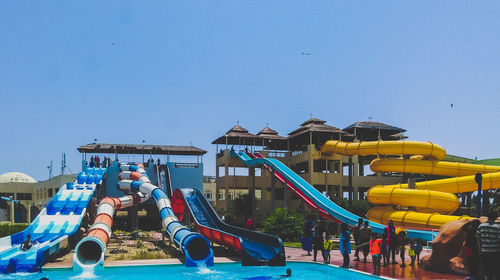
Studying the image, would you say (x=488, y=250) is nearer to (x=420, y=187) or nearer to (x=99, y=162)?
(x=420, y=187)

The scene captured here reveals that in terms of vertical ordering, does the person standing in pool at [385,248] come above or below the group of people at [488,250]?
below

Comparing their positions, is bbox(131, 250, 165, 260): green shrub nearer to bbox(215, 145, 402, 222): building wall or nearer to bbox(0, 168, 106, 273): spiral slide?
bbox(0, 168, 106, 273): spiral slide

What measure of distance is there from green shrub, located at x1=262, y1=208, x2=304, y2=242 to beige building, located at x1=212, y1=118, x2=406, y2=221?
10.9m

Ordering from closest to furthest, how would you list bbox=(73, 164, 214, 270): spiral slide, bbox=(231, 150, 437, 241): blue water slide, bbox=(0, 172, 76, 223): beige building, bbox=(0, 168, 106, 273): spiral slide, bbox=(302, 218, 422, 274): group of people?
bbox=(302, 218, 422, 274): group of people < bbox=(0, 168, 106, 273): spiral slide < bbox=(73, 164, 214, 270): spiral slide < bbox=(231, 150, 437, 241): blue water slide < bbox=(0, 172, 76, 223): beige building

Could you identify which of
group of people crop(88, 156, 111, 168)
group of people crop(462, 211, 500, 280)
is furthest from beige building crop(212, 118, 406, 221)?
group of people crop(462, 211, 500, 280)

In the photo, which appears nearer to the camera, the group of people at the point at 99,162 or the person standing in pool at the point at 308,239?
the person standing in pool at the point at 308,239

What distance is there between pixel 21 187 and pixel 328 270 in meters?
53.2

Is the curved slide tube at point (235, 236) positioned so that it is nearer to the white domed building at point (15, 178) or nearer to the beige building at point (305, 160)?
the beige building at point (305, 160)

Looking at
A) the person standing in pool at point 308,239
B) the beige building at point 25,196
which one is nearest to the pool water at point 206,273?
the person standing in pool at point 308,239

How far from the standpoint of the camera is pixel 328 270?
15.9 meters

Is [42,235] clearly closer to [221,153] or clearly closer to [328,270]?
[328,270]

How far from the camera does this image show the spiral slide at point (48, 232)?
1636 centimetres

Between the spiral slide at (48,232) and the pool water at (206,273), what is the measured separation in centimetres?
64

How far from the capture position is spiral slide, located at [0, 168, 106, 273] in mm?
16359
